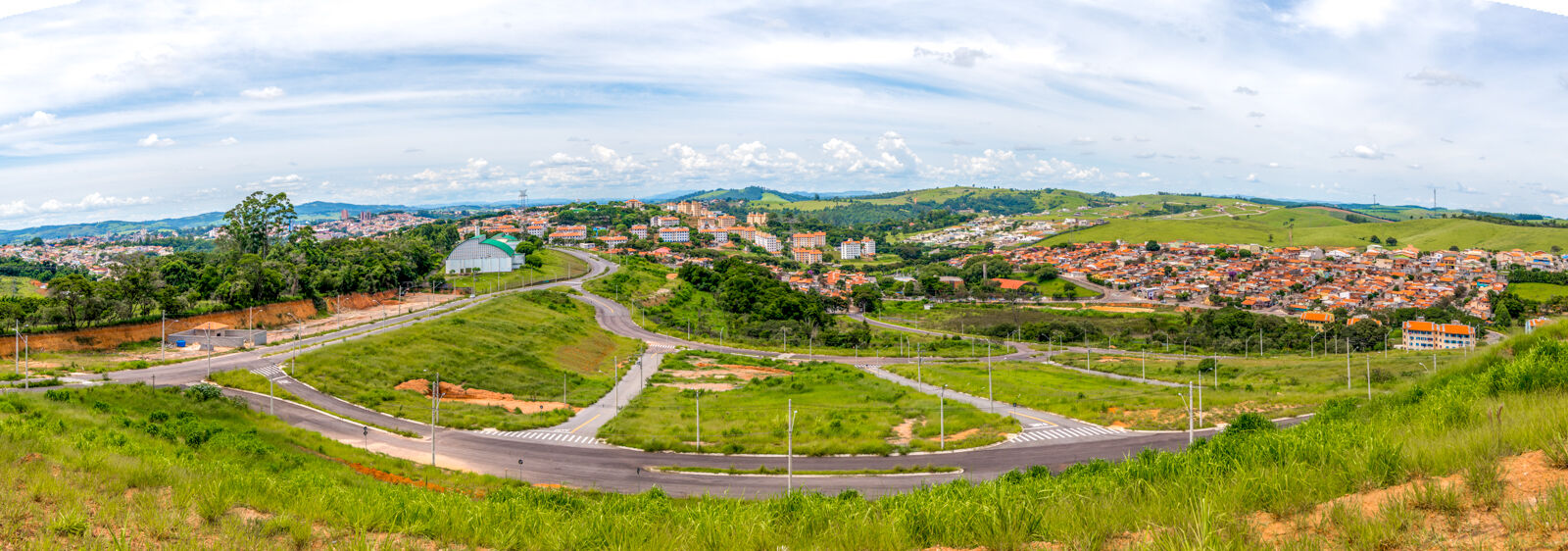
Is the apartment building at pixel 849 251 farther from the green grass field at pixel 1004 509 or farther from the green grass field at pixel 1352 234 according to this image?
the green grass field at pixel 1004 509

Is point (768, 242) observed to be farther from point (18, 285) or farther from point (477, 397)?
point (477, 397)

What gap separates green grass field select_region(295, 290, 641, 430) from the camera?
32.3 metres

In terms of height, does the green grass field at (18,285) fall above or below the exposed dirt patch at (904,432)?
above

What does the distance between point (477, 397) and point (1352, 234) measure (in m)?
218

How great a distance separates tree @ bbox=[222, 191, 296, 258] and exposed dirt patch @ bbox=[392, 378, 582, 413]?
47266mm

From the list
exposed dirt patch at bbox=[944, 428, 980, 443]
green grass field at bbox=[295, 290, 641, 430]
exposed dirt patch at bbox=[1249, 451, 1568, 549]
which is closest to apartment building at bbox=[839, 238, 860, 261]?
green grass field at bbox=[295, 290, 641, 430]

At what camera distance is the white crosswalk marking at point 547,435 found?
92.1 feet

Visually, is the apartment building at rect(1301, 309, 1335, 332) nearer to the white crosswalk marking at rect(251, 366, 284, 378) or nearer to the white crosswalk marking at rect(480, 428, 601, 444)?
the white crosswalk marking at rect(480, 428, 601, 444)

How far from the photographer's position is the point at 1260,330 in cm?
7344

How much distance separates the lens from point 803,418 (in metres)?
32.2

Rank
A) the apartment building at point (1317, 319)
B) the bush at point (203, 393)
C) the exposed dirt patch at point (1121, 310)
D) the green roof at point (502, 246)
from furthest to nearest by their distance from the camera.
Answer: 1. the exposed dirt patch at point (1121, 310)
2. the green roof at point (502, 246)
3. the apartment building at point (1317, 319)
4. the bush at point (203, 393)

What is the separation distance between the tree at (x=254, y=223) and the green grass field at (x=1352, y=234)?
158m

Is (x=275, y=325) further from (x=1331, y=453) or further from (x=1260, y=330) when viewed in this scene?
(x=1260, y=330)

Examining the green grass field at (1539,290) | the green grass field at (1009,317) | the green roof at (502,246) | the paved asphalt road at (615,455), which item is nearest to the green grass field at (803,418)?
the paved asphalt road at (615,455)
